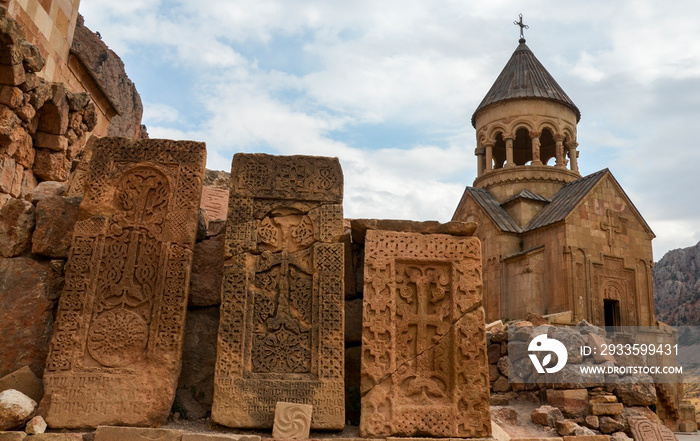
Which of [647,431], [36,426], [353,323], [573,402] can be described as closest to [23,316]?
[36,426]

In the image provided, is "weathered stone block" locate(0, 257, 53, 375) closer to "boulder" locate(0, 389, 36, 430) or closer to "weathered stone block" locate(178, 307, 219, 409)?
"boulder" locate(0, 389, 36, 430)

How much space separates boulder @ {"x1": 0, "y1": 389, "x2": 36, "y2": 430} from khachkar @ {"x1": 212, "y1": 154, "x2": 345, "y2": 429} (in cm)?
107

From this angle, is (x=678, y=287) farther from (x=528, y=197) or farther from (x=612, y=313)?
(x=528, y=197)

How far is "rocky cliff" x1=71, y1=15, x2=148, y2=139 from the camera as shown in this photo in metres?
10.3

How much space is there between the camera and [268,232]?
387 centimetres

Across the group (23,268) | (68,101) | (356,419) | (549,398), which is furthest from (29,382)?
(549,398)

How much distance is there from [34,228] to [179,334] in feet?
4.46

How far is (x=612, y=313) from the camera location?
54.0ft

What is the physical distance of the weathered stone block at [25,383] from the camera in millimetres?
3449

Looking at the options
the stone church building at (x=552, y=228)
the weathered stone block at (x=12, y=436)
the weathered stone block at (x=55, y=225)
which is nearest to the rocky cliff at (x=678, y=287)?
the stone church building at (x=552, y=228)

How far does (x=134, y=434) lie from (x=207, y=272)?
1.19 metres

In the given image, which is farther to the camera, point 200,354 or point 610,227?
point 610,227

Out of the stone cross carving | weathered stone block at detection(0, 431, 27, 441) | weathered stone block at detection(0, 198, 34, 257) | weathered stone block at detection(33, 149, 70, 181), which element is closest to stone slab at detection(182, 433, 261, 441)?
weathered stone block at detection(0, 431, 27, 441)

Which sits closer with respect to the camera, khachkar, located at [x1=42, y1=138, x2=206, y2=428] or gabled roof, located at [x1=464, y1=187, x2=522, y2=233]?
khachkar, located at [x1=42, y1=138, x2=206, y2=428]
